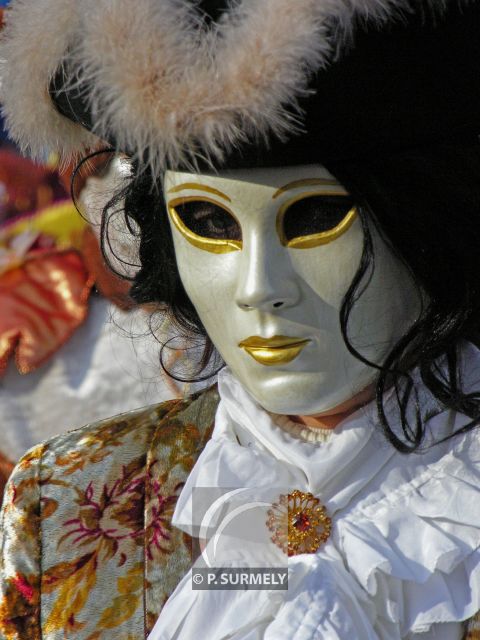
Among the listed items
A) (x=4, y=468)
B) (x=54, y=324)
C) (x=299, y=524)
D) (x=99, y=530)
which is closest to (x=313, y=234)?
(x=299, y=524)

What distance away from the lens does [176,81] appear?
1075mm

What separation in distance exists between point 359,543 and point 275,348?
0.22 meters

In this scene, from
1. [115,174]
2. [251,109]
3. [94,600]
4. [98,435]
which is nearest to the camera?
[251,109]

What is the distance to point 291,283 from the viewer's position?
114cm

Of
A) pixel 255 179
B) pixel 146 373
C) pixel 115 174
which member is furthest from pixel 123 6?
pixel 146 373

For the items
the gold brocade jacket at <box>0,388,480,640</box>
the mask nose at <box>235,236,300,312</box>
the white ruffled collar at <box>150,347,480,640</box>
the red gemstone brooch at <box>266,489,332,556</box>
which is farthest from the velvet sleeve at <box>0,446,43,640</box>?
the mask nose at <box>235,236,300,312</box>

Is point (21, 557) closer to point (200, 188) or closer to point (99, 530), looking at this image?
point (99, 530)

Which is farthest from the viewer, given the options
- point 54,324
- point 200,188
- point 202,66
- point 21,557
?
point 54,324

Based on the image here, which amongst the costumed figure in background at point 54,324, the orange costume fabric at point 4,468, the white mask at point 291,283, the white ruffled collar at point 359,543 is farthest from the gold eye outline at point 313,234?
the orange costume fabric at point 4,468

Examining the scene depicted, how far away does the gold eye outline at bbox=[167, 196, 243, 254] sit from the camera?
1172mm

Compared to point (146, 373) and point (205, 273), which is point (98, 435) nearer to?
point (205, 273)

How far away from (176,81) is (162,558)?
583 millimetres

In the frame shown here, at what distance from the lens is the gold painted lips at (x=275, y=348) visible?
1.16m

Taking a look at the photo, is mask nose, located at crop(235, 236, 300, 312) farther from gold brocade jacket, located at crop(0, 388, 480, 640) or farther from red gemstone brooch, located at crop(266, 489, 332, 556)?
gold brocade jacket, located at crop(0, 388, 480, 640)
